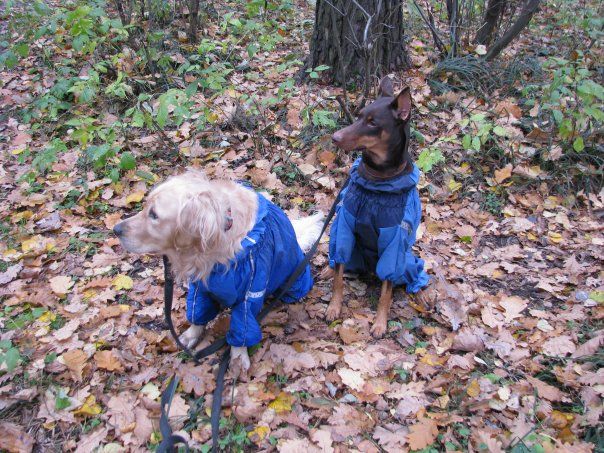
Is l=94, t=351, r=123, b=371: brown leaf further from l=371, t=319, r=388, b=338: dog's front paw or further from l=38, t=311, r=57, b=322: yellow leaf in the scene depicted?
l=371, t=319, r=388, b=338: dog's front paw

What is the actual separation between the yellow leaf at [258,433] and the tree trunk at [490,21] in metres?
6.61

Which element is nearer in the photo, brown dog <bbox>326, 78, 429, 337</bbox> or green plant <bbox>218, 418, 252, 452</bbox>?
green plant <bbox>218, 418, 252, 452</bbox>

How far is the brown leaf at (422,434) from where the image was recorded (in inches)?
106

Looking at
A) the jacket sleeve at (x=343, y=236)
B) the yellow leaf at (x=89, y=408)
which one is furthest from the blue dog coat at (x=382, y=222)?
the yellow leaf at (x=89, y=408)

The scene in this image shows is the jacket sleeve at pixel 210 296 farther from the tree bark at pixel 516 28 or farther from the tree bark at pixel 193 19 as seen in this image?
the tree bark at pixel 516 28

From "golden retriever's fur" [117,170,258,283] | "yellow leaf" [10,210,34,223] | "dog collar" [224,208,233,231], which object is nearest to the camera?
"golden retriever's fur" [117,170,258,283]

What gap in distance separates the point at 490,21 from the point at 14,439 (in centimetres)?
775

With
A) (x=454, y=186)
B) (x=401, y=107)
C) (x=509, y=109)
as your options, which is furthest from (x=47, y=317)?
(x=509, y=109)

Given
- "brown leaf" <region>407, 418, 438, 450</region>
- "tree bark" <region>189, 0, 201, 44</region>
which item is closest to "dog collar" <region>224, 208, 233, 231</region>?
"brown leaf" <region>407, 418, 438, 450</region>

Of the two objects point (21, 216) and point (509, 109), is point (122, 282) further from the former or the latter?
point (509, 109)

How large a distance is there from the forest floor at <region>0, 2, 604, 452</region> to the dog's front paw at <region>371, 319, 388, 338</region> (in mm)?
83

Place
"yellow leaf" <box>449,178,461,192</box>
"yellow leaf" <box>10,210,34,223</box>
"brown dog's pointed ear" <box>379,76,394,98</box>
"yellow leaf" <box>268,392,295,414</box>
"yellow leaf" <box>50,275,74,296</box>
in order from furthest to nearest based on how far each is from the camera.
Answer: "yellow leaf" <box>449,178,461,192</box>, "yellow leaf" <box>10,210,34,223</box>, "yellow leaf" <box>50,275,74,296</box>, "brown dog's pointed ear" <box>379,76,394,98</box>, "yellow leaf" <box>268,392,295,414</box>

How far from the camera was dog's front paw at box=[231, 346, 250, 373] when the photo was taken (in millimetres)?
3258

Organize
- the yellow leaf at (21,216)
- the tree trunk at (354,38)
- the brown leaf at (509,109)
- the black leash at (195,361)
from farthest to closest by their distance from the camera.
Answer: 1. the brown leaf at (509,109)
2. the tree trunk at (354,38)
3. the yellow leaf at (21,216)
4. the black leash at (195,361)
